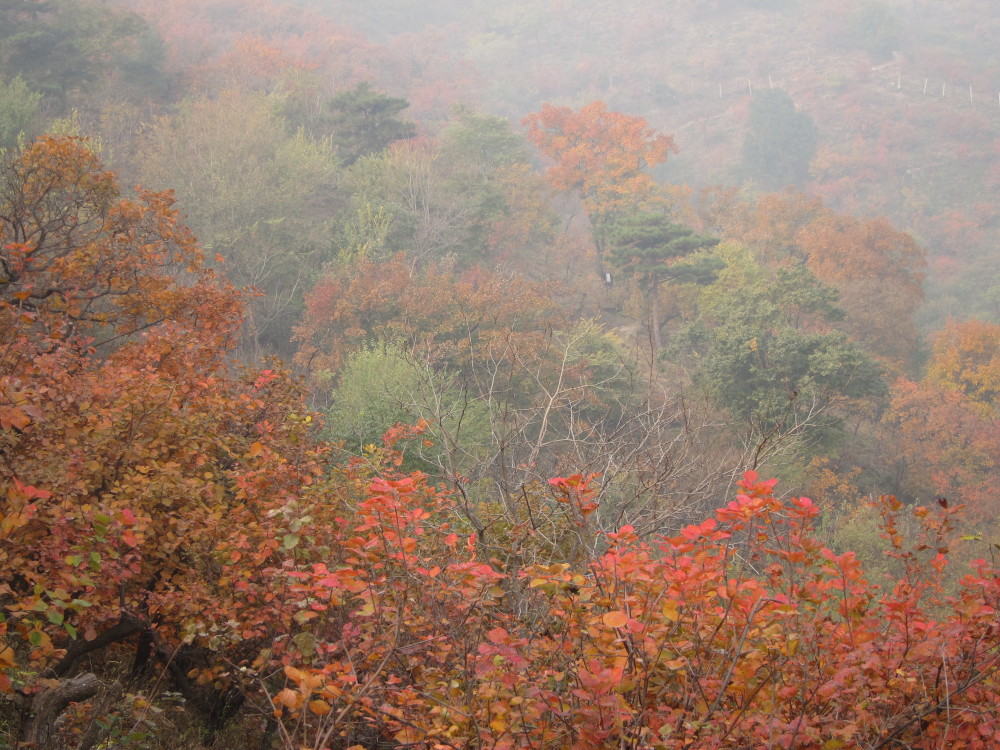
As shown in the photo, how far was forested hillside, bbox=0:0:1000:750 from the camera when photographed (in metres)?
→ 3.27

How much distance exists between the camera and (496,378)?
23859mm

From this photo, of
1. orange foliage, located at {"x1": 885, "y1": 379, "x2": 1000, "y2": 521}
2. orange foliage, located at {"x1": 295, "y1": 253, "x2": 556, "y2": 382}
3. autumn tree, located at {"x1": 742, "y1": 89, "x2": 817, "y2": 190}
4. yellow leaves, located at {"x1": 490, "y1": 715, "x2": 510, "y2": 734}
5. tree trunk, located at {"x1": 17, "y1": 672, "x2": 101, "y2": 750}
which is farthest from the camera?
autumn tree, located at {"x1": 742, "y1": 89, "x2": 817, "y2": 190}

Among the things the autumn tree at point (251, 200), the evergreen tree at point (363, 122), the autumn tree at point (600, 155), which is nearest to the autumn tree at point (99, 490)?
the autumn tree at point (251, 200)

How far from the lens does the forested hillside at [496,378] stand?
327cm

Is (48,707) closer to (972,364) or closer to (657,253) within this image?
(657,253)

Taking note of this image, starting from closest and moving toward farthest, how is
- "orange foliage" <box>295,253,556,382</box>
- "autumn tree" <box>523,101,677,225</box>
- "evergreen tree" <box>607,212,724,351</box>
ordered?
"orange foliage" <box>295,253,556,382</box>
"evergreen tree" <box>607,212,724,351</box>
"autumn tree" <box>523,101,677,225</box>

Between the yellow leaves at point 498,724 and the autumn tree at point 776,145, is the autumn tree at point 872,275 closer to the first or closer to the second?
the autumn tree at point 776,145

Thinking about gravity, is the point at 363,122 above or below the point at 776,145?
above

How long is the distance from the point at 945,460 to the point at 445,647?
28.9 meters

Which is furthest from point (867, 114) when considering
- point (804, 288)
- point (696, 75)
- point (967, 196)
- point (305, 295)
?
point (305, 295)

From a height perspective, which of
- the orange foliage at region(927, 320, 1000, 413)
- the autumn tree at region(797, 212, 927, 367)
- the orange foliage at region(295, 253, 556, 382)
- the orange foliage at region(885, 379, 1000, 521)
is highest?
the orange foliage at region(295, 253, 556, 382)

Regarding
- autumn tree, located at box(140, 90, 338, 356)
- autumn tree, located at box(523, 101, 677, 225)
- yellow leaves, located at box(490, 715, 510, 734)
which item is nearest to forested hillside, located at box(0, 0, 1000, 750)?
yellow leaves, located at box(490, 715, 510, 734)

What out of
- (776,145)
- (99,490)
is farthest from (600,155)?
(99,490)

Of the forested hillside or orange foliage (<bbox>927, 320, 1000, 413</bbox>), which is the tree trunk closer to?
the forested hillside
